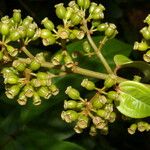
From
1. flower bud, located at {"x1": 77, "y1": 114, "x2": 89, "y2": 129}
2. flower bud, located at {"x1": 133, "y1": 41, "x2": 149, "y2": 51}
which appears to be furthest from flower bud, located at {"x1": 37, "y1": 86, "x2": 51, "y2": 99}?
flower bud, located at {"x1": 133, "y1": 41, "x2": 149, "y2": 51}

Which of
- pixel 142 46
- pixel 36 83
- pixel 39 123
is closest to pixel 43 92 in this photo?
pixel 36 83

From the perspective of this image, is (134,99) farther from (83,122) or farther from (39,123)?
(39,123)

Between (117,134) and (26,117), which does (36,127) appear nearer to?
(26,117)

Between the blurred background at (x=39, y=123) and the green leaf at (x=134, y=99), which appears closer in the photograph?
the green leaf at (x=134, y=99)

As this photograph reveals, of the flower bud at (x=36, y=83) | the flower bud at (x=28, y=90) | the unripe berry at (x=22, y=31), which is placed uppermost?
the unripe berry at (x=22, y=31)

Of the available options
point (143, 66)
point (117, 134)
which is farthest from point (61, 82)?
point (117, 134)

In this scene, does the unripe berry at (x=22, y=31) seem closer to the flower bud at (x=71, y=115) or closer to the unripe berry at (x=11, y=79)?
the unripe berry at (x=11, y=79)

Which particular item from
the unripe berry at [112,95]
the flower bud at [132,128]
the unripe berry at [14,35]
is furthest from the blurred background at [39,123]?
the unripe berry at [14,35]
